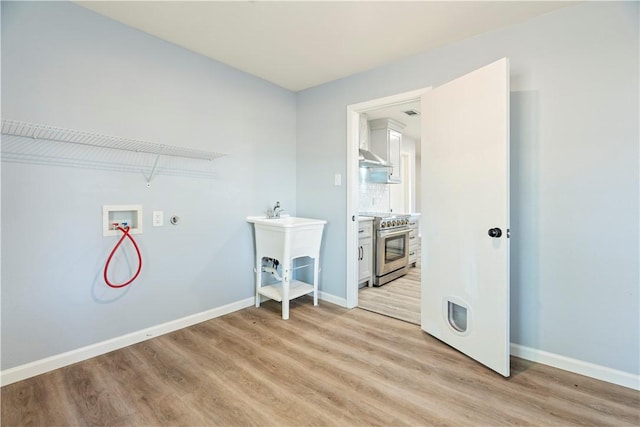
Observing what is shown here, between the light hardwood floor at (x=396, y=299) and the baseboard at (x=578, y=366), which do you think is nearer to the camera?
the baseboard at (x=578, y=366)

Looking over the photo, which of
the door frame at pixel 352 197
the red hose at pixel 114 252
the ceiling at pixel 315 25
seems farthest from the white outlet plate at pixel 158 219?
the door frame at pixel 352 197

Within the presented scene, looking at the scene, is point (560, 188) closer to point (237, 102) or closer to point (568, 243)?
point (568, 243)

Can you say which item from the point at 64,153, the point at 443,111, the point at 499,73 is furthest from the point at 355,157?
the point at 64,153

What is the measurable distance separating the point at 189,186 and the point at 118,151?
0.55 metres

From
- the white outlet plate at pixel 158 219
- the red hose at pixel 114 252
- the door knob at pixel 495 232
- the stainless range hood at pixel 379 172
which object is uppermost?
the stainless range hood at pixel 379 172

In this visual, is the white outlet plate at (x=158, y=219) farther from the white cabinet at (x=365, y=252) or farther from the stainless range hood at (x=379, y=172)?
the stainless range hood at (x=379, y=172)

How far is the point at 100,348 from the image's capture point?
6.63 ft

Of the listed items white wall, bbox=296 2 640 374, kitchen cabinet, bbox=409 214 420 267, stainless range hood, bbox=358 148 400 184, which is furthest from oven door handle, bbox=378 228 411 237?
white wall, bbox=296 2 640 374

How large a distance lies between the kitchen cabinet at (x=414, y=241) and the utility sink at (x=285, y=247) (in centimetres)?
223

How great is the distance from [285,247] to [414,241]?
3022 mm

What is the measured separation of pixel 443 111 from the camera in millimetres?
2186

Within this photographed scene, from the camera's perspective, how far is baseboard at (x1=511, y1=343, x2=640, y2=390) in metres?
1.72

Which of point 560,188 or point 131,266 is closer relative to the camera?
point 560,188

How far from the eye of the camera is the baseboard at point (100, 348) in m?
1.72
